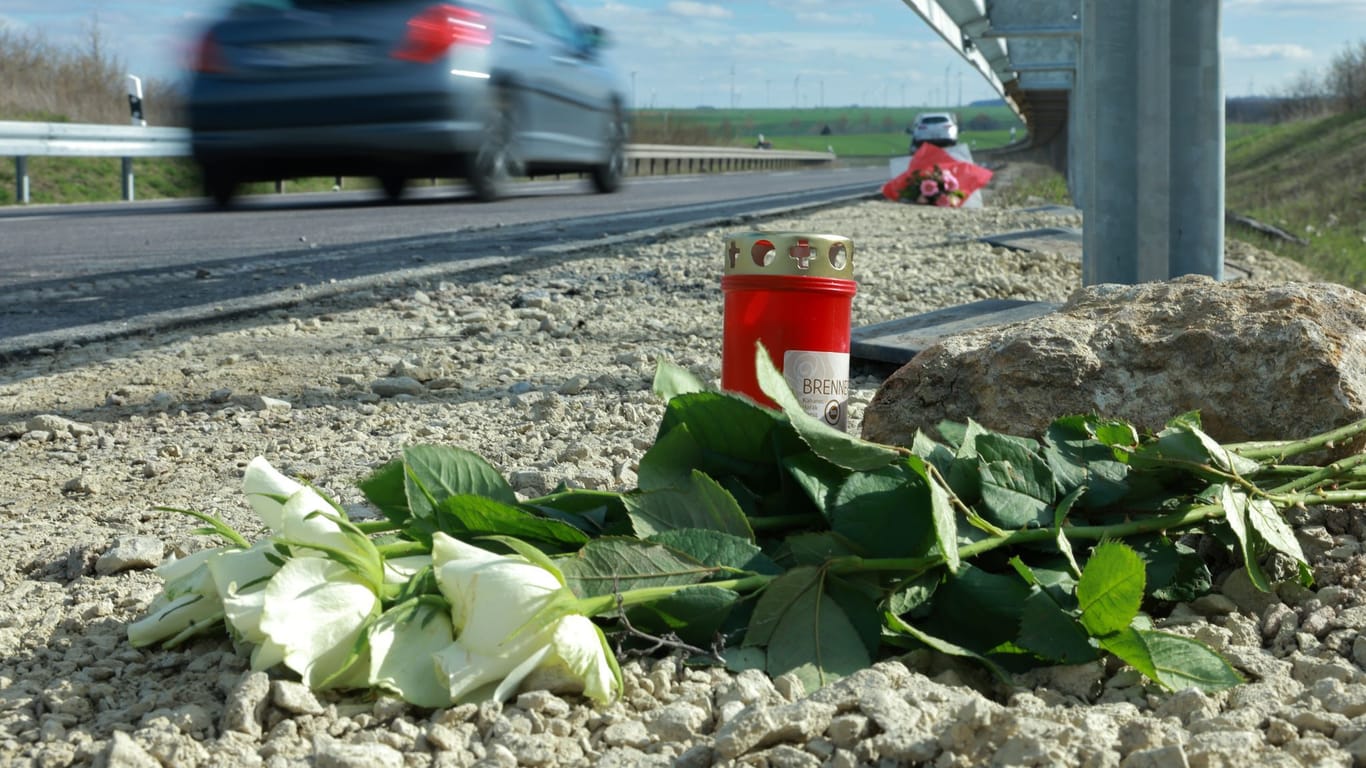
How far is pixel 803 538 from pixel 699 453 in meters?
0.30

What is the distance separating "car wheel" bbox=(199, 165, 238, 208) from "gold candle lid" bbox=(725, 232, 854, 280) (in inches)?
223

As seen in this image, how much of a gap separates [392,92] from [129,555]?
444cm

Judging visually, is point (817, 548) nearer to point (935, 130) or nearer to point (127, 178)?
point (127, 178)

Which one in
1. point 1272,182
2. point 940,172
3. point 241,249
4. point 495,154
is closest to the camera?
point 495,154

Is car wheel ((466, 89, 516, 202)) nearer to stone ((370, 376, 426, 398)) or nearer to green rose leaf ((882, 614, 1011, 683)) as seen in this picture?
stone ((370, 376, 426, 398))

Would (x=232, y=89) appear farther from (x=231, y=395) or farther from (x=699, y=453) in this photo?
(x=699, y=453)

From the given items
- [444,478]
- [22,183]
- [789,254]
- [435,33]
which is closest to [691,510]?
[444,478]

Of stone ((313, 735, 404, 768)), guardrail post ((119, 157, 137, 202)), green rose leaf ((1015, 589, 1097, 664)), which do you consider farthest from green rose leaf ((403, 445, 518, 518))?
guardrail post ((119, 157, 137, 202))

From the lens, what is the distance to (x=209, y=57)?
6.92m

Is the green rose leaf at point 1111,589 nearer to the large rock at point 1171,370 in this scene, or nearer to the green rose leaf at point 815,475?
the green rose leaf at point 815,475

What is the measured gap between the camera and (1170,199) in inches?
193

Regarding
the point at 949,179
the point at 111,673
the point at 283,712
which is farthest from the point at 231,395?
the point at 949,179

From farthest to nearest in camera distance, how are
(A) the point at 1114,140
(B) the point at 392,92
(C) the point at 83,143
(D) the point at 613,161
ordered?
(C) the point at 83,143, (D) the point at 613,161, (B) the point at 392,92, (A) the point at 1114,140

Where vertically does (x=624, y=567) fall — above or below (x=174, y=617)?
above
